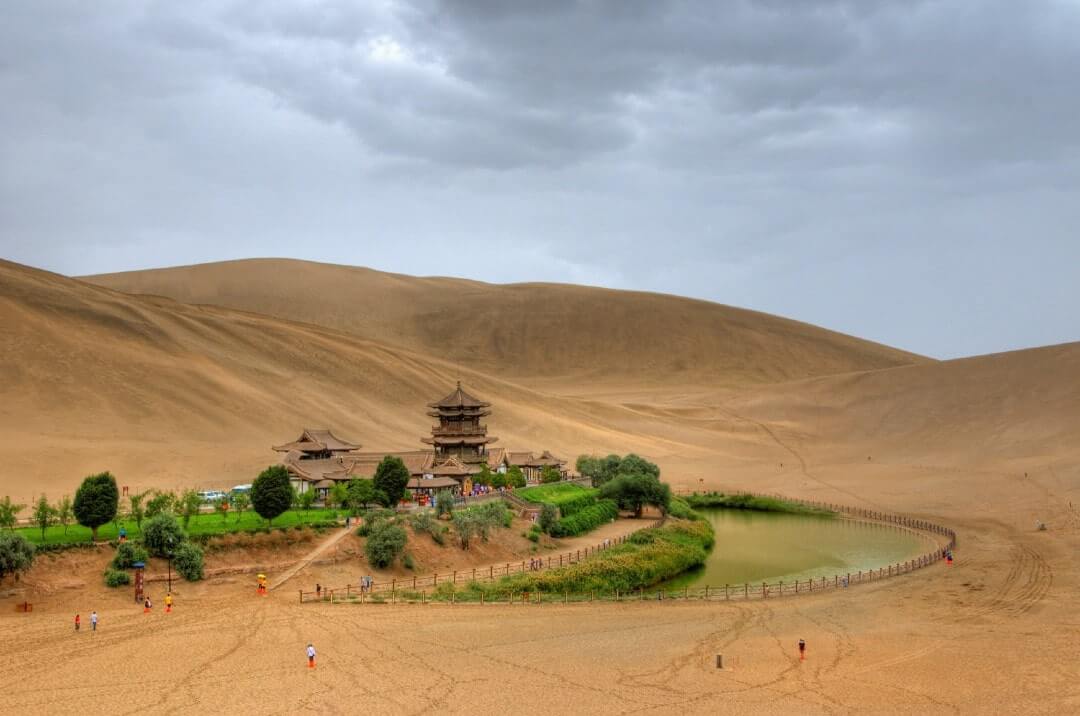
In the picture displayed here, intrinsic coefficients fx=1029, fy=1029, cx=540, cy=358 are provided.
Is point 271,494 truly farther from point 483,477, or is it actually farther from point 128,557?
point 483,477

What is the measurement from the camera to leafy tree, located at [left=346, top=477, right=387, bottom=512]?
4916 centimetres

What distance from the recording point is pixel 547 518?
51.8 metres

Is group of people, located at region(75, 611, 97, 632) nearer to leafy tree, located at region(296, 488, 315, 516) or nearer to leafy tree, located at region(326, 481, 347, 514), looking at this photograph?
leafy tree, located at region(326, 481, 347, 514)

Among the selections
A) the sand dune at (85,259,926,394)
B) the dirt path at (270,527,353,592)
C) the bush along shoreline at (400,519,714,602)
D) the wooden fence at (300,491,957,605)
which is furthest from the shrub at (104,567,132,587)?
the sand dune at (85,259,926,394)

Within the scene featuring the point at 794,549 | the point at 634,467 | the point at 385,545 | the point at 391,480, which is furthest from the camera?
the point at 634,467

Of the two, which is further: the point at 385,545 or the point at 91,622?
the point at 385,545

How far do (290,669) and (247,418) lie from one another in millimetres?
56995

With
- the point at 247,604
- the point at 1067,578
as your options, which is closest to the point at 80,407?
the point at 247,604

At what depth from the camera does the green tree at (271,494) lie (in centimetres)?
4319

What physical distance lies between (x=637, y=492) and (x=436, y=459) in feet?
39.4

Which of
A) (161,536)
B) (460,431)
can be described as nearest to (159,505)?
(161,536)

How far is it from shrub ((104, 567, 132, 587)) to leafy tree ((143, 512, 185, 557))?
157 cm

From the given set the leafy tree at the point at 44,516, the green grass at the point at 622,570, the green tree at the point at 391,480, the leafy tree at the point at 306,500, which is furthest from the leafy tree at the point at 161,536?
the green tree at the point at 391,480

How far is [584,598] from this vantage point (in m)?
39.3
